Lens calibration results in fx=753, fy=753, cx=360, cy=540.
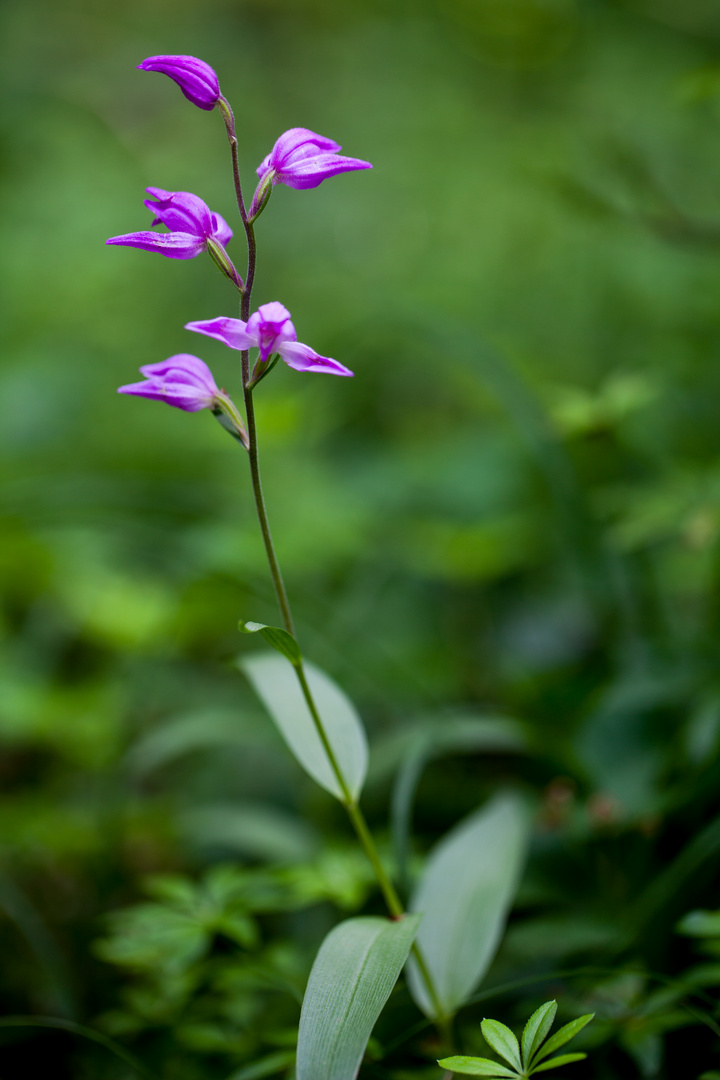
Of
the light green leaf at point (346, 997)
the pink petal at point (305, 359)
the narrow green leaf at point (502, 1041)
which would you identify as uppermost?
the pink petal at point (305, 359)

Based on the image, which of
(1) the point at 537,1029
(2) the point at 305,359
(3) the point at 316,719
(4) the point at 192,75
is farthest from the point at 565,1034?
(4) the point at 192,75

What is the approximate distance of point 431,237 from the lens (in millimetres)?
4344

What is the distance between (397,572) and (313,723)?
122 centimetres

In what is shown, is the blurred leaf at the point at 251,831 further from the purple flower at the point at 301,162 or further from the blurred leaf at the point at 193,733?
the purple flower at the point at 301,162

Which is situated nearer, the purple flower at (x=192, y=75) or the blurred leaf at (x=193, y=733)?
the purple flower at (x=192, y=75)

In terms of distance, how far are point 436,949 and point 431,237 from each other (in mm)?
4085

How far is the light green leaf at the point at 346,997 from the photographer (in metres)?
0.64

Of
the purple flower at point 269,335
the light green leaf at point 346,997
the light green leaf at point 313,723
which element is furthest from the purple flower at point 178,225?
the light green leaf at point 346,997

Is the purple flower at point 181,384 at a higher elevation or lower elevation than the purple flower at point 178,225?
lower

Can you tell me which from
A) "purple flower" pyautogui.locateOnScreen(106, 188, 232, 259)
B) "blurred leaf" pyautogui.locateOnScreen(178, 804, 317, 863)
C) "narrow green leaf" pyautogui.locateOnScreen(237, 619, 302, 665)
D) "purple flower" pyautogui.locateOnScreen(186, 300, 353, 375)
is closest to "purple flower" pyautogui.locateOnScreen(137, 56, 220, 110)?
"purple flower" pyautogui.locateOnScreen(106, 188, 232, 259)

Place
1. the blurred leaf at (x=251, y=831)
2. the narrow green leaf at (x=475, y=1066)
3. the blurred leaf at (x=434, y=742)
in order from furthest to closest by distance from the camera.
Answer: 1. the blurred leaf at (x=251, y=831)
2. the blurred leaf at (x=434, y=742)
3. the narrow green leaf at (x=475, y=1066)

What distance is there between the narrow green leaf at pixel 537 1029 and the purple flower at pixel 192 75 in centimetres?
92

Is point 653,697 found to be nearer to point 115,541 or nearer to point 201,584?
point 201,584

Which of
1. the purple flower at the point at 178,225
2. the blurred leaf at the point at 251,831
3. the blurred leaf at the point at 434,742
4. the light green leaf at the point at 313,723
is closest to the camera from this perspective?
the purple flower at the point at 178,225
